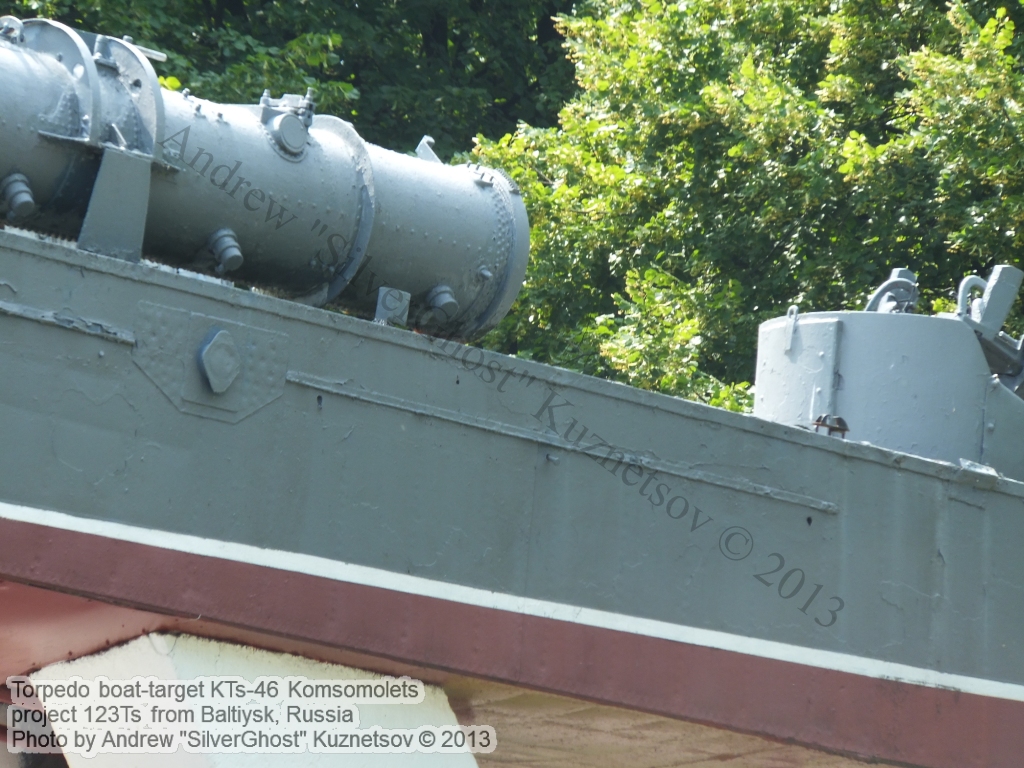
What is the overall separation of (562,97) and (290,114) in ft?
41.5

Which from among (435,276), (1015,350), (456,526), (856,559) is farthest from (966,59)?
(456,526)

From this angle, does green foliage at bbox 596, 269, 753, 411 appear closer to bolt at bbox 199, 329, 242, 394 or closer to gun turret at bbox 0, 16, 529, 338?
gun turret at bbox 0, 16, 529, 338

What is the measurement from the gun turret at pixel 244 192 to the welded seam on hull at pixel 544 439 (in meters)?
0.50

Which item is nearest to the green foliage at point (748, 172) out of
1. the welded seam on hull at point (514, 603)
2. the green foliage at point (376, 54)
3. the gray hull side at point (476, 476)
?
the green foliage at point (376, 54)

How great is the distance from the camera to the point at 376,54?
16.7 meters

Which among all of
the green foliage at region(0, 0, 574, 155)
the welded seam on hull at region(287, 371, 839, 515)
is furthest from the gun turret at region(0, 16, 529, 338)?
the green foliage at region(0, 0, 574, 155)

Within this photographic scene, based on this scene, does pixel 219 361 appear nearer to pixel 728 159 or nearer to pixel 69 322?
pixel 69 322

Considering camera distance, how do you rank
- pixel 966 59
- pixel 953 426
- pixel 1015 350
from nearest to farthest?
pixel 953 426
pixel 1015 350
pixel 966 59

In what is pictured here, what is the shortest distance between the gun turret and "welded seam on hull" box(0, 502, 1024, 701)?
0.97 meters

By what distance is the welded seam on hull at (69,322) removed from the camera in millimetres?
4289

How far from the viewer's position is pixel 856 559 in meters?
6.05

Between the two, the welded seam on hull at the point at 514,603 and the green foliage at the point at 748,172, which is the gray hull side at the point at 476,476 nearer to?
the welded seam on hull at the point at 514,603

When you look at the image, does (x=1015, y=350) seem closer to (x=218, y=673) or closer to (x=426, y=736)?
(x=426, y=736)

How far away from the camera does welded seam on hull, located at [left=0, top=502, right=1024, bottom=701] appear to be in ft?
14.5
